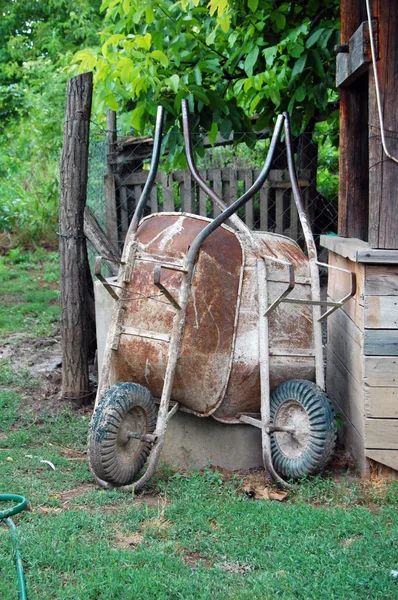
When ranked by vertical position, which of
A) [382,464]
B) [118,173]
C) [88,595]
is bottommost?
[88,595]

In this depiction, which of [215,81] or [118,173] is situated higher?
[215,81]

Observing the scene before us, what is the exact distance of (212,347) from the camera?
4.25 m

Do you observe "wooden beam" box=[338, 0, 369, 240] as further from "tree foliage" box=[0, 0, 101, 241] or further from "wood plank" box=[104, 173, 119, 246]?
"tree foliage" box=[0, 0, 101, 241]

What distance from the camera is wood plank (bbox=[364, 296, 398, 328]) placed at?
3988 millimetres

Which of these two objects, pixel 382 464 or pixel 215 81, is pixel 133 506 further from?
pixel 215 81

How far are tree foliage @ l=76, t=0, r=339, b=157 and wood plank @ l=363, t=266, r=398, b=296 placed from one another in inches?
78.0

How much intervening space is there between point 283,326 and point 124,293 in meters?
0.98

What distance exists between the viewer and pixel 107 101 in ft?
18.6

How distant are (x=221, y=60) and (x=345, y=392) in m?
3.11

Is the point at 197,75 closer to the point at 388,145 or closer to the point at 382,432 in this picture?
the point at 388,145

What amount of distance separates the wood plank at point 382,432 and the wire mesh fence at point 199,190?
9.95 feet

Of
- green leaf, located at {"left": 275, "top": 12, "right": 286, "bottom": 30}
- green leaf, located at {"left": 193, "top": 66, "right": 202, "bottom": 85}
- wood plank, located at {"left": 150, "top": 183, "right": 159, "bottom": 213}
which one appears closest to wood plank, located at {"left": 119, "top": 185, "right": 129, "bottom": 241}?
wood plank, located at {"left": 150, "top": 183, "right": 159, "bottom": 213}

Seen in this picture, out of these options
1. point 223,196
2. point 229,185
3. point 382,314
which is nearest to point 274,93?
point 229,185

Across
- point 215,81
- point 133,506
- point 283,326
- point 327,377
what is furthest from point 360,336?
point 215,81
